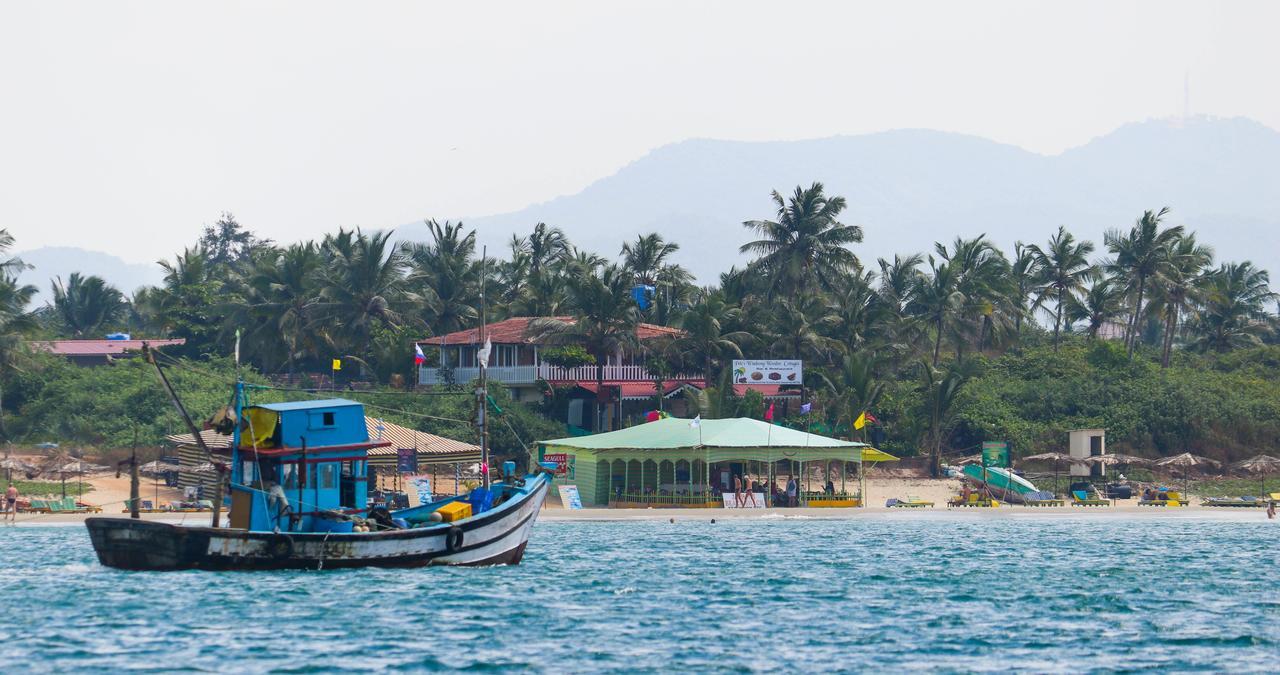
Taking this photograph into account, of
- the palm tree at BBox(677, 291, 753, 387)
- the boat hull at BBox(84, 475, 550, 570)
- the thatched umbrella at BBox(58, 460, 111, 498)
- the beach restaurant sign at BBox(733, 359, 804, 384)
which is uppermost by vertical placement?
the palm tree at BBox(677, 291, 753, 387)

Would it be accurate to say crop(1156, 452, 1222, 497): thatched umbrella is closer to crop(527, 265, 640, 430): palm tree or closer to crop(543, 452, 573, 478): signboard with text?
crop(527, 265, 640, 430): palm tree

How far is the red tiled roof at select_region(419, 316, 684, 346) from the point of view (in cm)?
7094

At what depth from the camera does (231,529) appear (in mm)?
30656

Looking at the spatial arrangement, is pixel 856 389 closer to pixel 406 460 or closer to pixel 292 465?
pixel 406 460

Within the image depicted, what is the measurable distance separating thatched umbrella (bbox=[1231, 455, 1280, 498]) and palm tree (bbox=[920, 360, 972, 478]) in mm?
11953

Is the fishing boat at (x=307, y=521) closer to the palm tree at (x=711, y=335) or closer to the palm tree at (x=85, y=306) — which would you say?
the palm tree at (x=711, y=335)

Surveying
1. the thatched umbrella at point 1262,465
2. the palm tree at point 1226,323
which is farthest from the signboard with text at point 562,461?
the palm tree at point 1226,323

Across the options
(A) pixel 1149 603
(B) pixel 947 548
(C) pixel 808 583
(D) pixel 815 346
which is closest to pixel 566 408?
(D) pixel 815 346

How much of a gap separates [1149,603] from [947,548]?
1223cm

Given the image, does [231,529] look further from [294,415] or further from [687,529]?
[687,529]

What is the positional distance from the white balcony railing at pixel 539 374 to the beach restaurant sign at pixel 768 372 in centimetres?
828

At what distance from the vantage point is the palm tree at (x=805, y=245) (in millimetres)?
78312

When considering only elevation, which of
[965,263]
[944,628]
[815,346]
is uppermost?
[965,263]

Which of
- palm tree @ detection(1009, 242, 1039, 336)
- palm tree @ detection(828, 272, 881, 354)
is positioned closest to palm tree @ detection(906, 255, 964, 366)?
palm tree @ detection(828, 272, 881, 354)
